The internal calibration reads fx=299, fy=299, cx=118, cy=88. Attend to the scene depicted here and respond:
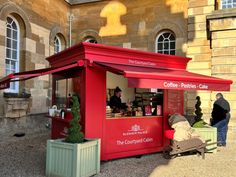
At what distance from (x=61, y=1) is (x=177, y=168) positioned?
11.8 metres

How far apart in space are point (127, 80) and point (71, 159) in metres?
2.86

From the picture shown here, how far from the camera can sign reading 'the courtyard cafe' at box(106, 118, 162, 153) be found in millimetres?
7594

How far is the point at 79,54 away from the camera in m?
7.28

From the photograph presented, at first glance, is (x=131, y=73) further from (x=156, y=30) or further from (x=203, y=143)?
(x=156, y=30)

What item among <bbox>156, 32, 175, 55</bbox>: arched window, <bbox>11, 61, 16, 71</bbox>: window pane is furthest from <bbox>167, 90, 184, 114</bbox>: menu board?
<bbox>11, 61, 16, 71</bbox>: window pane

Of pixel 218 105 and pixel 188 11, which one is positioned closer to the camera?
pixel 218 105

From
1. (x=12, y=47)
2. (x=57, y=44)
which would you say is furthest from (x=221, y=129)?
(x=57, y=44)

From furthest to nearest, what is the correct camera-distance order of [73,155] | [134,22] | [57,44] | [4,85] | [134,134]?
1. [57,44]
2. [134,22]
3. [134,134]
4. [4,85]
5. [73,155]

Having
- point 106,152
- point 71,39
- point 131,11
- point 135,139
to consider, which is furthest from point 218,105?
point 71,39

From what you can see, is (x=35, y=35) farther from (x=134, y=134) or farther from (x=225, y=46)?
(x=225, y=46)

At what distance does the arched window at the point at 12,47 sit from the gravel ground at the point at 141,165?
12.9ft

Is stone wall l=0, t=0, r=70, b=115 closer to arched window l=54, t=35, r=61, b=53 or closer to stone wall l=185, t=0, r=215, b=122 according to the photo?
arched window l=54, t=35, r=61, b=53

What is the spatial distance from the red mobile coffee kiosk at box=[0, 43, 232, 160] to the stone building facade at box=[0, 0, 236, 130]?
10.7ft

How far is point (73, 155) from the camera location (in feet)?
18.5
